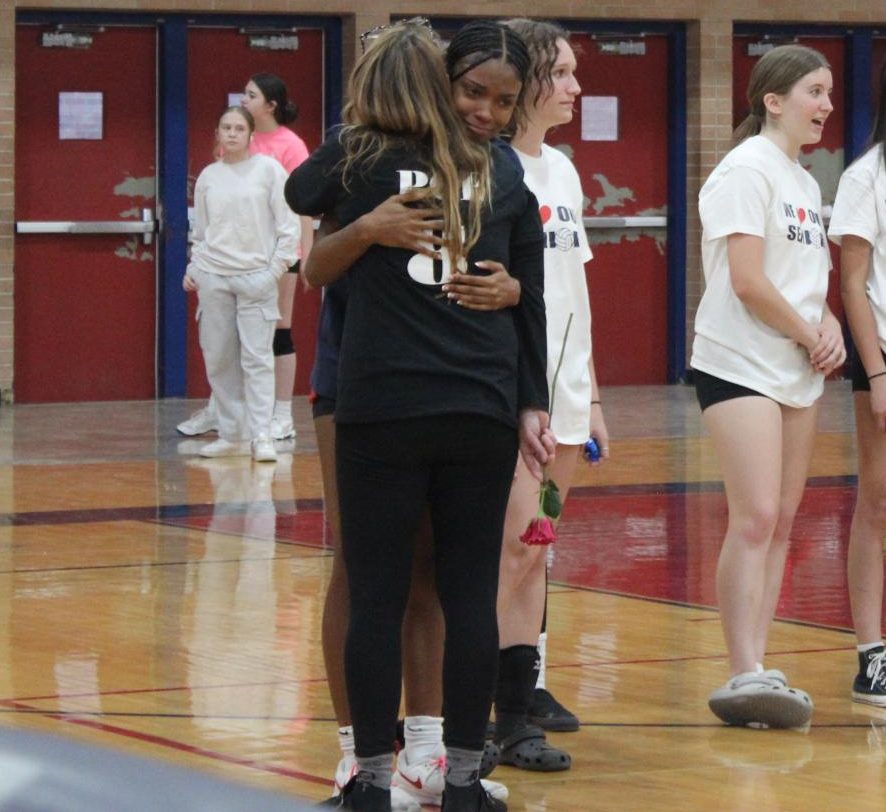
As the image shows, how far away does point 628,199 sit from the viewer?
15.7m

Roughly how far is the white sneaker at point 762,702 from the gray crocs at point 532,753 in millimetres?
550

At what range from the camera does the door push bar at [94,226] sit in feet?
46.1

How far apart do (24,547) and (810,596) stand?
10.1 ft

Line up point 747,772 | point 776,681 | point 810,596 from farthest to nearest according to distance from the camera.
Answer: point 810,596
point 776,681
point 747,772

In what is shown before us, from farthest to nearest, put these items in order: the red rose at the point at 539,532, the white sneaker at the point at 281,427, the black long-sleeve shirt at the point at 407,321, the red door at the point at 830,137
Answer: the red door at the point at 830,137
the white sneaker at the point at 281,427
the red rose at the point at 539,532
the black long-sleeve shirt at the point at 407,321

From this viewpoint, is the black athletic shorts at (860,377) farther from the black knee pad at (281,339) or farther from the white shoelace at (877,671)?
the black knee pad at (281,339)

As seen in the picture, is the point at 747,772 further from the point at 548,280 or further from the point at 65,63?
the point at 65,63

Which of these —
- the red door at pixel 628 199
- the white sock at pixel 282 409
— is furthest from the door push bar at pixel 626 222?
the white sock at pixel 282 409

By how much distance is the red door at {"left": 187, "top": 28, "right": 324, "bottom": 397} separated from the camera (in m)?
14.4

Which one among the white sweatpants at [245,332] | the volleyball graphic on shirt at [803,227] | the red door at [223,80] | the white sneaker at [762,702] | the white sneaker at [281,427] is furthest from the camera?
the red door at [223,80]

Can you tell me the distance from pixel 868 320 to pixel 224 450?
6.53 meters

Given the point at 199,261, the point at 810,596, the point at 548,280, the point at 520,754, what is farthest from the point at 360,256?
the point at 199,261

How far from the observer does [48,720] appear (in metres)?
4.74

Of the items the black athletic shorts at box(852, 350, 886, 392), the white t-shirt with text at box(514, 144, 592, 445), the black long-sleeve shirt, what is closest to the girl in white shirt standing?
the black athletic shorts at box(852, 350, 886, 392)
